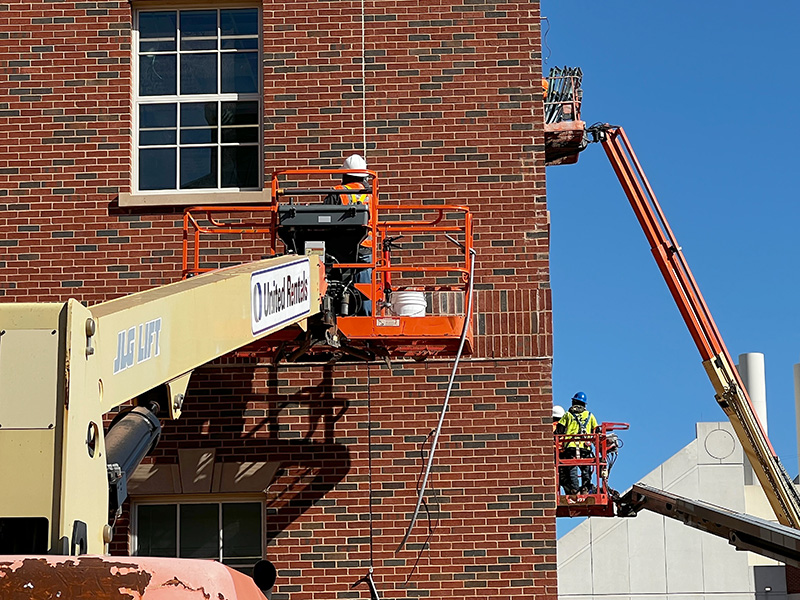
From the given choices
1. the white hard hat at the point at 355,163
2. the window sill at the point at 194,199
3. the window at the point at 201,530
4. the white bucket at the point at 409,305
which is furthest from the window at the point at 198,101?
the window at the point at 201,530

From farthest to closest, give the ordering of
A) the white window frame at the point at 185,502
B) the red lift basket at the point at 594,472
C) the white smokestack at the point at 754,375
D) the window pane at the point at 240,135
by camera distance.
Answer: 1. the white smokestack at the point at 754,375
2. the red lift basket at the point at 594,472
3. the window pane at the point at 240,135
4. the white window frame at the point at 185,502

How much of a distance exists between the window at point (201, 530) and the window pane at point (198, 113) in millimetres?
3923

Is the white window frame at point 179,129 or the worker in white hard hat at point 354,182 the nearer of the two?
the worker in white hard hat at point 354,182

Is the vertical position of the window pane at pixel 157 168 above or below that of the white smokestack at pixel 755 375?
above

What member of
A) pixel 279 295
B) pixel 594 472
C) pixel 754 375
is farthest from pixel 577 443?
pixel 754 375

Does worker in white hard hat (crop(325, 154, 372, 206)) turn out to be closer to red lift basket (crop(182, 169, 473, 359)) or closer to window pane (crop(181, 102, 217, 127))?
red lift basket (crop(182, 169, 473, 359))

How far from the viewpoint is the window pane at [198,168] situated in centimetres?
1330

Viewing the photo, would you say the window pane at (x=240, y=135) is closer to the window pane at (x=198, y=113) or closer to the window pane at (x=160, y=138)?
the window pane at (x=198, y=113)

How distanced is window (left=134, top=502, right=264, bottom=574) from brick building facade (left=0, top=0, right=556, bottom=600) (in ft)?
0.53

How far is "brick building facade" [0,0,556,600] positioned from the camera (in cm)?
1236

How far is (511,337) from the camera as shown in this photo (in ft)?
41.6

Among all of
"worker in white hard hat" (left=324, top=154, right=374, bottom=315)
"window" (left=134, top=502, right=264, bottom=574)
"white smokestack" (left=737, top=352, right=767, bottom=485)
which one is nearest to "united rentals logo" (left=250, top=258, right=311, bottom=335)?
"worker in white hard hat" (left=324, top=154, right=374, bottom=315)

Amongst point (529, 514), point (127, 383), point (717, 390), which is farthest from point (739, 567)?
point (127, 383)

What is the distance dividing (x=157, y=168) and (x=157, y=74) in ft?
3.35
